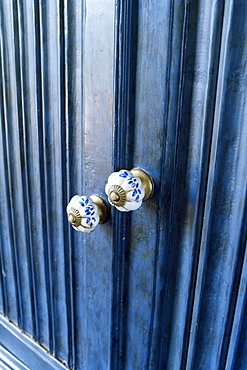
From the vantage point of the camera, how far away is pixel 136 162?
1.64ft

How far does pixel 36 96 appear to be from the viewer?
63 cm

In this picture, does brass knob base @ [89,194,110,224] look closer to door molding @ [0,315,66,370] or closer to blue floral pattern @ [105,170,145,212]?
blue floral pattern @ [105,170,145,212]

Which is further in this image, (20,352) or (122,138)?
(20,352)

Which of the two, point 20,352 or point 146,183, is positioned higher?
point 146,183

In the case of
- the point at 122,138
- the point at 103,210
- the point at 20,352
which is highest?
the point at 122,138

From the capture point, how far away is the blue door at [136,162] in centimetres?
42

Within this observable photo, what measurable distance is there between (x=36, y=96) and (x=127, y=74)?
0.24 meters

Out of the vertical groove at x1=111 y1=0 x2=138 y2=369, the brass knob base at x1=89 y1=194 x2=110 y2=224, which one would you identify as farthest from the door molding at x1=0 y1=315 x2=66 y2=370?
the brass knob base at x1=89 y1=194 x2=110 y2=224

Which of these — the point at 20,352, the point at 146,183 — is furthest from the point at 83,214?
the point at 20,352

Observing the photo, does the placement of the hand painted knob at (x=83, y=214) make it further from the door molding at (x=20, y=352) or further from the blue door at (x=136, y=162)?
the door molding at (x=20, y=352)

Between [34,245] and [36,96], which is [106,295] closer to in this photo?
[34,245]

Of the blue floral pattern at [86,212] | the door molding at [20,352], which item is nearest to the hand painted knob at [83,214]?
the blue floral pattern at [86,212]

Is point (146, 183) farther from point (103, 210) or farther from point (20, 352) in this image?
point (20, 352)

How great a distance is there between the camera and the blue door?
42 centimetres
